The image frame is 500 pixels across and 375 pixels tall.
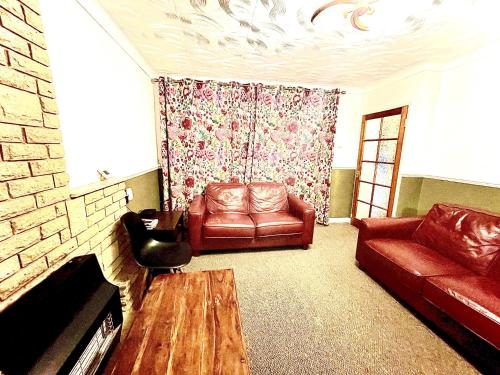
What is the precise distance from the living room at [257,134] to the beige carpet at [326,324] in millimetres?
13

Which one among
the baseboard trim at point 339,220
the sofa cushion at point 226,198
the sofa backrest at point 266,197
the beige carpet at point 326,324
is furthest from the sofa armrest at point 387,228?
the baseboard trim at point 339,220

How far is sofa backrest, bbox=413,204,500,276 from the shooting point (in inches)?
67.2

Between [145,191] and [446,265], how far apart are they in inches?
127

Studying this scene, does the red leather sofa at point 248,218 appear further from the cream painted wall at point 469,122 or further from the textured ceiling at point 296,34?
the cream painted wall at point 469,122

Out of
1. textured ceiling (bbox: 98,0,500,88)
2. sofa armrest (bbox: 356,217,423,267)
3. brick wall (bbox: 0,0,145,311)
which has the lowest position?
sofa armrest (bbox: 356,217,423,267)

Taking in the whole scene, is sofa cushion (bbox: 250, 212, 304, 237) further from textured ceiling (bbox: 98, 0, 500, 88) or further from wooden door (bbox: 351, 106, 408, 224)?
textured ceiling (bbox: 98, 0, 500, 88)

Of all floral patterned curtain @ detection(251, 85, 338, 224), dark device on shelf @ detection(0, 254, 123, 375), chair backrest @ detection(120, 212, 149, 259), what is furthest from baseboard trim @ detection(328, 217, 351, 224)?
dark device on shelf @ detection(0, 254, 123, 375)

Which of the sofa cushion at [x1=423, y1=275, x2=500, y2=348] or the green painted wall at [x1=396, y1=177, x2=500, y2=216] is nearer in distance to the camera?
the sofa cushion at [x1=423, y1=275, x2=500, y2=348]

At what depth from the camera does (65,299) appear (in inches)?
38.9

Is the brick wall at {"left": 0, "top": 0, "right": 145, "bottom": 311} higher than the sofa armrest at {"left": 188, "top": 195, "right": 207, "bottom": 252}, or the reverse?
the brick wall at {"left": 0, "top": 0, "right": 145, "bottom": 311}

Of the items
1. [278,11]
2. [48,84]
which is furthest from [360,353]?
[278,11]

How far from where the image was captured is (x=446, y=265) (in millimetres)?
1761

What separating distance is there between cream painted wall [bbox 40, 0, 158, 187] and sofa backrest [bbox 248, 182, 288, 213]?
1.64 m

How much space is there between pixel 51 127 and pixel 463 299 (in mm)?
2650
